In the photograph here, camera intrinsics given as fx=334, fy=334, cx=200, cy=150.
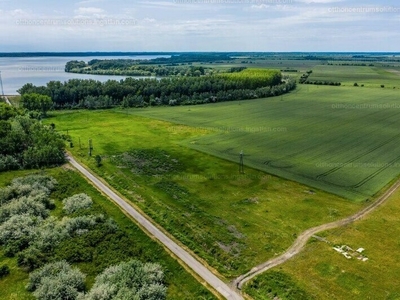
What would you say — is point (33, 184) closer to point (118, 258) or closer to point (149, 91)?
point (118, 258)

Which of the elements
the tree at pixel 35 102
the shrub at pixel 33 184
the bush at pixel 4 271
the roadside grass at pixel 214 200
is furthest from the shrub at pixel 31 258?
the tree at pixel 35 102

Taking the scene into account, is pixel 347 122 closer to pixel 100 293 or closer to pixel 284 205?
pixel 284 205

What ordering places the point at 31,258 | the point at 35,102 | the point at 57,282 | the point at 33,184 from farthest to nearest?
the point at 35,102 → the point at 33,184 → the point at 31,258 → the point at 57,282

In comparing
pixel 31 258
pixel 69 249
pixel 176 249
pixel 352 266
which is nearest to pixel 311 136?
pixel 352 266

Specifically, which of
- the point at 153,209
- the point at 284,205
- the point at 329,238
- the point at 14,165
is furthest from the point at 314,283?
the point at 14,165

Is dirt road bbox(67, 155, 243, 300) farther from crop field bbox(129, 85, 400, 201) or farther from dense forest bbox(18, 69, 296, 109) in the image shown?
dense forest bbox(18, 69, 296, 109)
